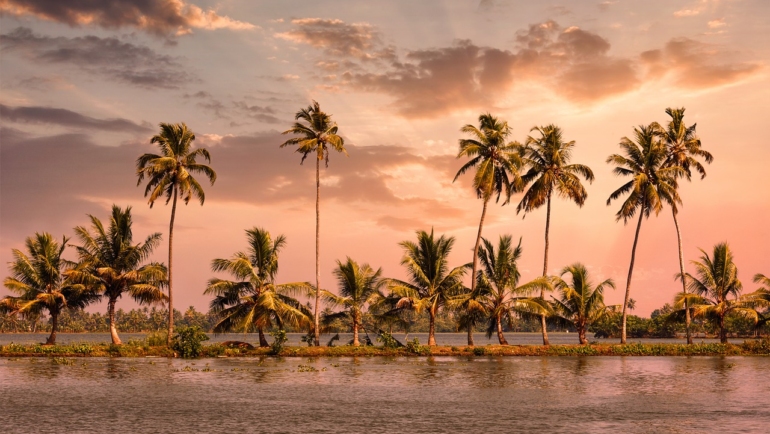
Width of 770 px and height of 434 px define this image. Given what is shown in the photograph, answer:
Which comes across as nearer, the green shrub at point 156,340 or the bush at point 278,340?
the bush at point 278,340

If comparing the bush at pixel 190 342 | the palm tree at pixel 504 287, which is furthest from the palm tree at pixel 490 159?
the bush at pixel 190 342

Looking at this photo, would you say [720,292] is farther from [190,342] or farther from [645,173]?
[190,342]

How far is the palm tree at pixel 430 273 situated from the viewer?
2313 inches

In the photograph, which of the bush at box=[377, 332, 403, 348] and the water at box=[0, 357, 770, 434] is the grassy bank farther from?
the water at box=[0, 357, 770, 434]

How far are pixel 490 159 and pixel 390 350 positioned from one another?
18088 mm

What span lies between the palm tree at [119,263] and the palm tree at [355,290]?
579 inches

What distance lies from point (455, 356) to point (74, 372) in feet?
96.7

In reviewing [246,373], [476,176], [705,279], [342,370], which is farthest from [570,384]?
[705,279]

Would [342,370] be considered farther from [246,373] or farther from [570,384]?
[570,384]

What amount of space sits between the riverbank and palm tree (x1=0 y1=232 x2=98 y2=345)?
362 centimetres

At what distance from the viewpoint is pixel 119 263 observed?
59562 mm

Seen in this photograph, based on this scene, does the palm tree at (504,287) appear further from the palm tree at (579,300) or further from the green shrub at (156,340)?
the green shrub at (156,340)

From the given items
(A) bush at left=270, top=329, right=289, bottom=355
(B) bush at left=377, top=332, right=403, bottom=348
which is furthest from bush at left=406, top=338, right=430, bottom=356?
(A) bush at left=270, top=329, right=289, bottom=355

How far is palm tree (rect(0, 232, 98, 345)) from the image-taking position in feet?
198
